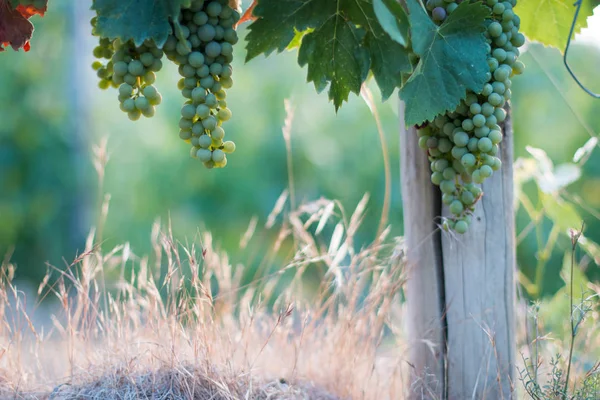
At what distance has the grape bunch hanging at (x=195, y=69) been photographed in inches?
34.0

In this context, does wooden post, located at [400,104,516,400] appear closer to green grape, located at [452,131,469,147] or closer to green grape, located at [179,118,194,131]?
green grape, located at [452,131,469,147]

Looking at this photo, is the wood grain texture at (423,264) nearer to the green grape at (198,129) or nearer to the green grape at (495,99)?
the green grape at (495,99)

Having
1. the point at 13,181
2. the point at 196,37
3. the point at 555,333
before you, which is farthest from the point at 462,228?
the point at 13,181

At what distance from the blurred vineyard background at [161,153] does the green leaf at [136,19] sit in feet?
14.3

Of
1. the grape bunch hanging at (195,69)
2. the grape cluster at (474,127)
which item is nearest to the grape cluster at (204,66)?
the grape bunch hanging at (195,69)

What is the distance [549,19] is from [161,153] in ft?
16.4

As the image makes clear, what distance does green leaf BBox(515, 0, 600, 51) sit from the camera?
3.75 feet

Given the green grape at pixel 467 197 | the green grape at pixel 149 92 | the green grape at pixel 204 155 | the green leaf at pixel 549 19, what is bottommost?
the green grape at pixel 204 155

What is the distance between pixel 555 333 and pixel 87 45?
4.76 m

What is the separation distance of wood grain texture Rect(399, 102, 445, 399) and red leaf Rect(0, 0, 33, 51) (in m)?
0.69

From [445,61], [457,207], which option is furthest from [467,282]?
[445,61]

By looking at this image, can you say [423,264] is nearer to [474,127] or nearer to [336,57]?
[474,127]

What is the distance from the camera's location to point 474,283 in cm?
117

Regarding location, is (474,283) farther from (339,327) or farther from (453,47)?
(453,47)
